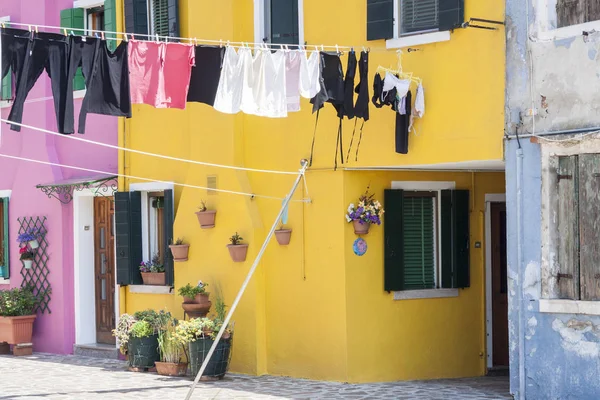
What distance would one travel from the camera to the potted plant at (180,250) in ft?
51.5

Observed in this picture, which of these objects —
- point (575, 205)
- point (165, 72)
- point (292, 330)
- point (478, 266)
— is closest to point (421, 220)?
point (478, 266)

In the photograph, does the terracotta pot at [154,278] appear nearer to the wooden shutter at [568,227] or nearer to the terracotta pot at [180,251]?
the terracotta pot at [180,251]

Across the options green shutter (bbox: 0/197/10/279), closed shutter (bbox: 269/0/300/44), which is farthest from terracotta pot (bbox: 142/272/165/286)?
Result: closed shutter (bbox: 269/0/300/44)

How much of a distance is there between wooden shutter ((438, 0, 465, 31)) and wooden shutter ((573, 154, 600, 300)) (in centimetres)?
211

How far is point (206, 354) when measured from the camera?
14367mm

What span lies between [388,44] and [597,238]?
137 inches


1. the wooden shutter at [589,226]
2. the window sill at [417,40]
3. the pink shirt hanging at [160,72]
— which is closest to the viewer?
the wooden shutter at [589,226]

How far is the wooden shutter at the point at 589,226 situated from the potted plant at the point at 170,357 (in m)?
5.68

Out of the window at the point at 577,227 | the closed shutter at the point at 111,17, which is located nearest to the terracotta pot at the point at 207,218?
the closed shutter at the point at 111,17

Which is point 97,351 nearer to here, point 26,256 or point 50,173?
point 26,256

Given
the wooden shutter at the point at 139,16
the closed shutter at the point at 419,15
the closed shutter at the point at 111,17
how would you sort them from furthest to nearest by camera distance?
the closed shutter at the point at 111,17 → the wooden shutter at the point at 139,16 → the closed shutter at the point at 419,15

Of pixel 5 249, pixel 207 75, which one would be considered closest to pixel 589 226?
pixel 207 75

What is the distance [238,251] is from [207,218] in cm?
76

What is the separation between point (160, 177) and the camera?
54.2ft
